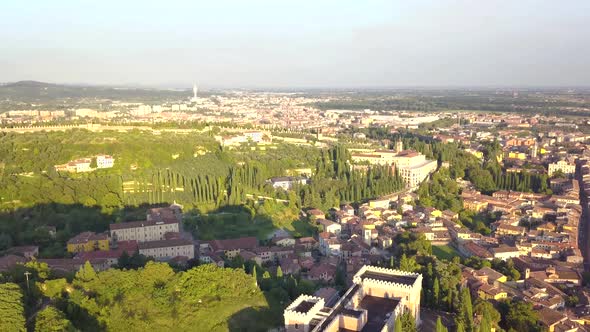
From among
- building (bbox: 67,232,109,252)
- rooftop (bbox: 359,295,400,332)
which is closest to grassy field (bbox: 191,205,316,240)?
building (bbox: 67,232,109,252)

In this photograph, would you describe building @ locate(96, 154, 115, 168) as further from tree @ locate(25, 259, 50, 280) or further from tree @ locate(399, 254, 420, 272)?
tree @ locate(399, 254, 420, 272)

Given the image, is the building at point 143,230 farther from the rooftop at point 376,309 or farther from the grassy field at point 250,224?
the rooftop at point 376,309

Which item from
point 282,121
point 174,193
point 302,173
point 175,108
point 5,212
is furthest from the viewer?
point 175,108

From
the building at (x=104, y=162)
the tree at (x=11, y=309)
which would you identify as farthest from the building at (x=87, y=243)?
the building at (x=104, y=162)

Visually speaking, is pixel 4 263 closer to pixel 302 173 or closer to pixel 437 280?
pixel 437 280

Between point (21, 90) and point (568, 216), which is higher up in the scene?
point (21, 90)

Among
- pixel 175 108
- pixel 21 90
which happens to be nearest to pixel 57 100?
pixel 21 90

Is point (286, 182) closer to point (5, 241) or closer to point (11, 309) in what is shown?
point (5, 241)
